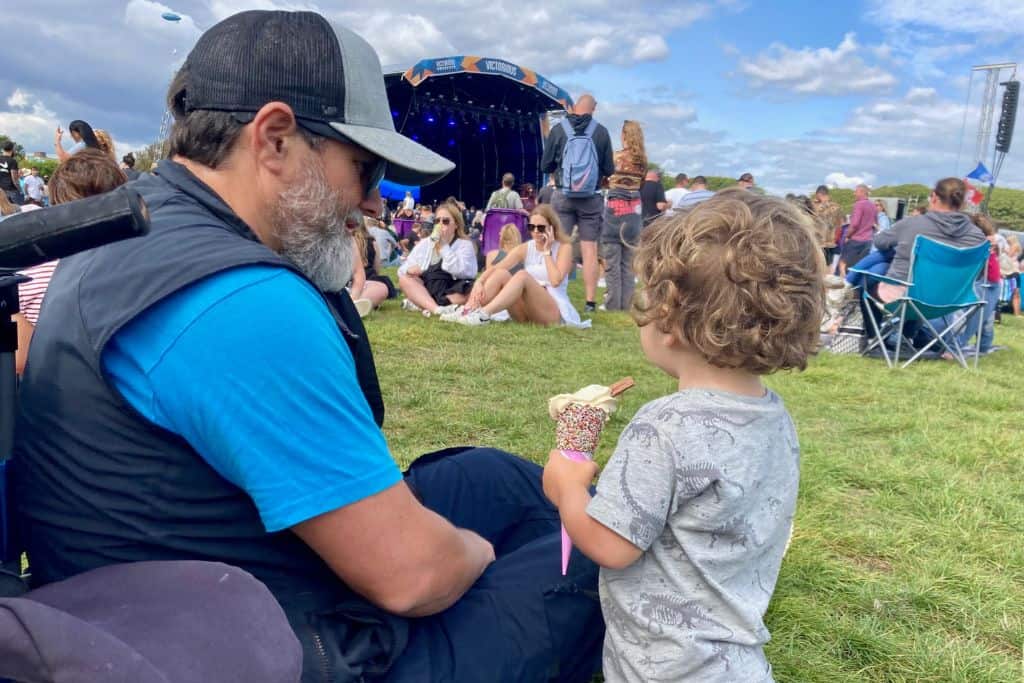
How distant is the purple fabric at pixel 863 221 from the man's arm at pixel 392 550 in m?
13.3

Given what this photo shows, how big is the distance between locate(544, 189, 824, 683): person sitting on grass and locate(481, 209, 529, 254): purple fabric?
10709mm

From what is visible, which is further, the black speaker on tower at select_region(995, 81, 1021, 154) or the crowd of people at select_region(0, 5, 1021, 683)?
the black speaker on tower at select_region(995, 81, 1021, 154)

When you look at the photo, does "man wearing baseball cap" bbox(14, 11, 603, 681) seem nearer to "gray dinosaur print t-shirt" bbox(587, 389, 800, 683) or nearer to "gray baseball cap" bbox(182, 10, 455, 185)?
"gray baseball cap" bbox(182, 10, 455, 185)

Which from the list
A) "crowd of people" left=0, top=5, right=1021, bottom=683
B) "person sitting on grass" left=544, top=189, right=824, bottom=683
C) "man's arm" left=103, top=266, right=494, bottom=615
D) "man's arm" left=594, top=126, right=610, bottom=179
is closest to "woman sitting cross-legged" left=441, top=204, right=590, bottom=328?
"man's arm" left=594, top=126, right=610, bottom=179

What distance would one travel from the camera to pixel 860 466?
3611mm

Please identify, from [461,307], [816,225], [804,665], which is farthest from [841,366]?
[816,225]

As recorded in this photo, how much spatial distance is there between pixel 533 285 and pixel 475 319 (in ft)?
2.06

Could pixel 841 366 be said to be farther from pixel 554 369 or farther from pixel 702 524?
pixel 702 524

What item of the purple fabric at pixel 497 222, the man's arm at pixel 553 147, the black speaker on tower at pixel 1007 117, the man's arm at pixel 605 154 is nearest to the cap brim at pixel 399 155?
the man's arm at pixel 605 154

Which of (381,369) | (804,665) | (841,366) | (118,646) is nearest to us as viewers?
(118,646)

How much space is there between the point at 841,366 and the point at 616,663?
5340 millimetres

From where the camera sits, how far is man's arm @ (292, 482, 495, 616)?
3.71 ft

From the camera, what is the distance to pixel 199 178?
1.37 metres

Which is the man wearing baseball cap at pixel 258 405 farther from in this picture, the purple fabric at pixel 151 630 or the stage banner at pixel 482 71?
the stage banner at pixel 482 71
